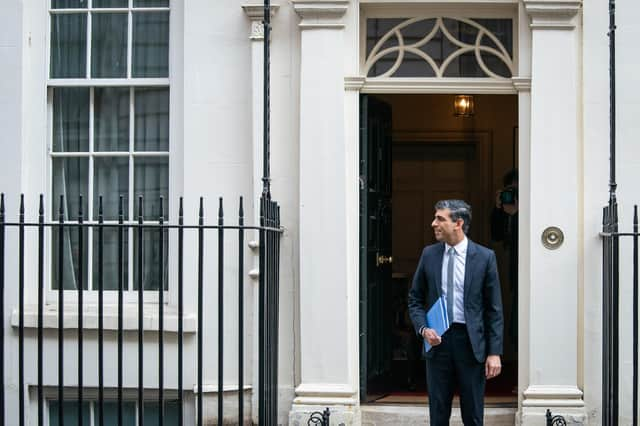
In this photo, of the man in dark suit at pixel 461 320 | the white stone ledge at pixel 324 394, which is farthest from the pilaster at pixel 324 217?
the man in dark suit at pixel 461 320

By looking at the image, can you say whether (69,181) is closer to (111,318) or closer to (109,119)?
(109,119)

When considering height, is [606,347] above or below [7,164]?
below

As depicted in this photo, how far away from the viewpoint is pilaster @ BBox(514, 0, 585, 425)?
8828 mm

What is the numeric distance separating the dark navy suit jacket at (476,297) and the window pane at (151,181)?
268 centimetres

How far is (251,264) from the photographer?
9.18 metres

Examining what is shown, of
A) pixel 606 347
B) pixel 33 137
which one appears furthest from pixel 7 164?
pixel 606 347

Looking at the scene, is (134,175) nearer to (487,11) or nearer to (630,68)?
(487,11)

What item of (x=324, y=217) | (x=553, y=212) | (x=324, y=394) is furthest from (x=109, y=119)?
(x=553, y=212)

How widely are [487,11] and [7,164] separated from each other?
398cm

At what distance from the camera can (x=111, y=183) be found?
9.67 metres

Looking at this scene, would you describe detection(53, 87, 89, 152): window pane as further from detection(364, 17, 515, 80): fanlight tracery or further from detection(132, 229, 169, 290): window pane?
detection(364, 17, 515, 80): fanlight tracery

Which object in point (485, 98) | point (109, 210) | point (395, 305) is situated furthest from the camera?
point (485, 98)

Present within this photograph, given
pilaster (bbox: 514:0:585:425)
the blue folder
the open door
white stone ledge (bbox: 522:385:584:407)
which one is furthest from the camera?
the blue folder

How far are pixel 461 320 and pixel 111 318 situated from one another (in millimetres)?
3040
